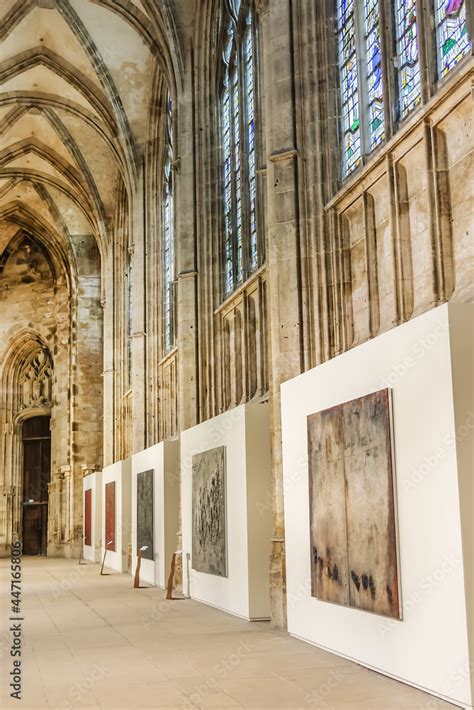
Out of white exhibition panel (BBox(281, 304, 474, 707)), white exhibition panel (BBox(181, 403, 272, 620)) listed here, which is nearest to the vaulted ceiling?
white exhibition panel (BBox(181, 403, 272, 620))

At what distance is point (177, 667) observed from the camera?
7562 millimetres

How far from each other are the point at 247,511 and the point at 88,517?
52.2ft

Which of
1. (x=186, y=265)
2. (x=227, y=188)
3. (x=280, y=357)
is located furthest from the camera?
(x=186, y=265)

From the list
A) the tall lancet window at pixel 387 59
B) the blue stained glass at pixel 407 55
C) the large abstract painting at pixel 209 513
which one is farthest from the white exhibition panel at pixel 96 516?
the blue stained glass at pixel 407 55

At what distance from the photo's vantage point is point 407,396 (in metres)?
6.73

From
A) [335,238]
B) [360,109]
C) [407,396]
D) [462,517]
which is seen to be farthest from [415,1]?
[462,517]

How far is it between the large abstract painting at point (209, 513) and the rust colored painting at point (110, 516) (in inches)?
325

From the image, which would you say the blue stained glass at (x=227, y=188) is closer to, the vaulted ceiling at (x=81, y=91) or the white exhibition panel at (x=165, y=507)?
the vaulted ceiling at (x=81, y=91)

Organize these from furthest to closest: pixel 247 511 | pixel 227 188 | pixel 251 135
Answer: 1. pixel 227 188
2. pixel 251 135
3. pixel 247 511

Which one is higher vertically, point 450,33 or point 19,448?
point 450,33

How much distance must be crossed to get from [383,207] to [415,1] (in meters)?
2.00

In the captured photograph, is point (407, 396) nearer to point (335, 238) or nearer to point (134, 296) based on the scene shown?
point (335, 238)

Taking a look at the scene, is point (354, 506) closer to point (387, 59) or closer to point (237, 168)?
point (387, 59)

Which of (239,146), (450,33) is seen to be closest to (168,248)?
(239,146)
